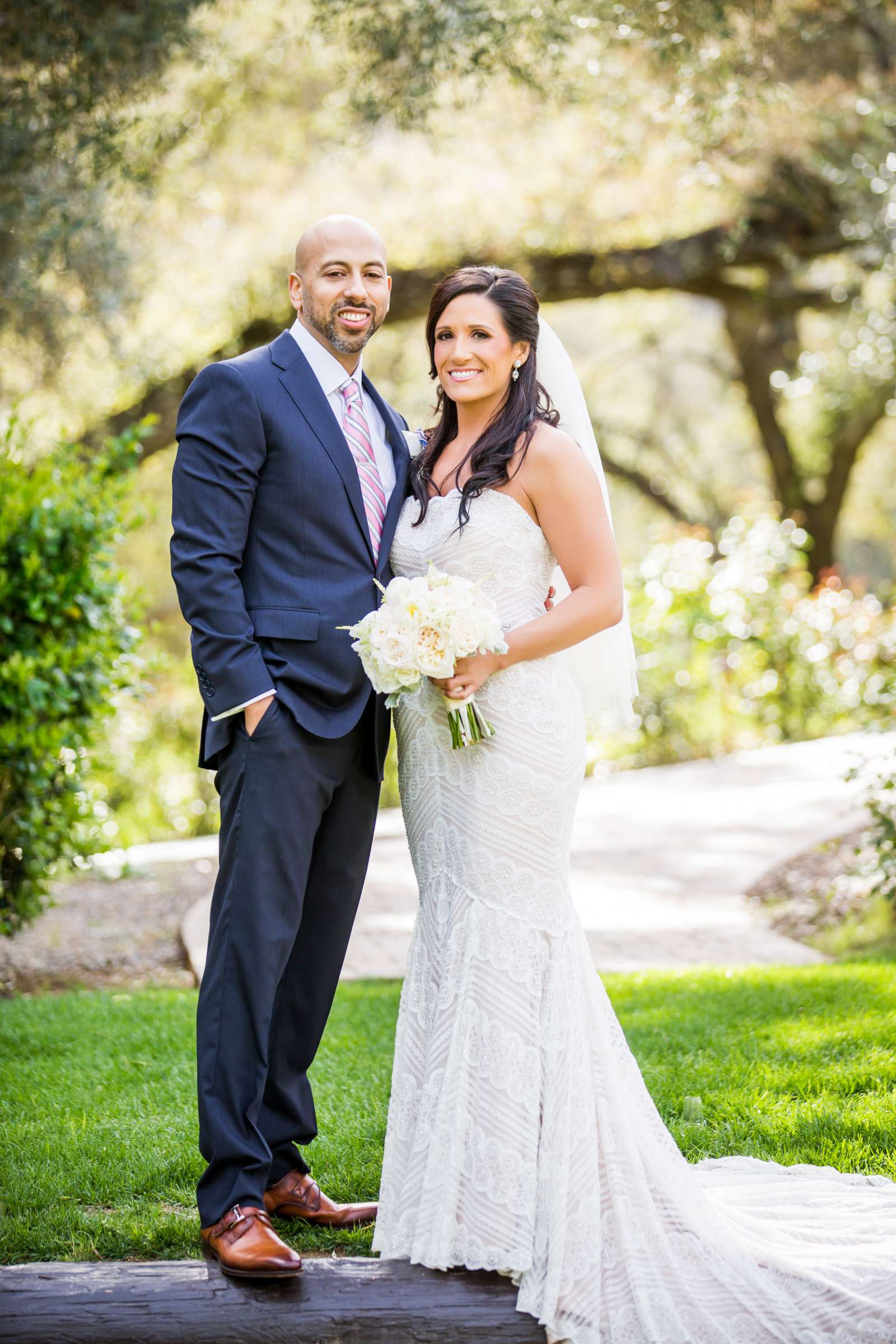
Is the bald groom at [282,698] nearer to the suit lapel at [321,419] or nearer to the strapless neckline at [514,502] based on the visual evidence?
the suit lapel at [321,419]

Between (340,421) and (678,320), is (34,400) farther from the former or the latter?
(678,320)

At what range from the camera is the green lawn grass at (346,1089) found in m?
3.45

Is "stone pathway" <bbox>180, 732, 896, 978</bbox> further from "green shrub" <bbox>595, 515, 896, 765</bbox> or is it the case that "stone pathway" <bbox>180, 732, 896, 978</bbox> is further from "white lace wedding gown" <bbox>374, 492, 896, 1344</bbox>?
"white lace wedding gown" <bbox>374, 492, 896, 1344</bbox>

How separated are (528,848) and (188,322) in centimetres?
913

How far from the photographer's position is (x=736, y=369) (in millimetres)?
17594

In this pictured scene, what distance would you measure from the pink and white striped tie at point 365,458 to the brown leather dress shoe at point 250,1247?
1.61 meters

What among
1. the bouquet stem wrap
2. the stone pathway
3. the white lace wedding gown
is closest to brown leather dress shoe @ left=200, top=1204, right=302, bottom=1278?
the white lace wedding gown

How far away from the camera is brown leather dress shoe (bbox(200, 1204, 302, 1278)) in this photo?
286cm

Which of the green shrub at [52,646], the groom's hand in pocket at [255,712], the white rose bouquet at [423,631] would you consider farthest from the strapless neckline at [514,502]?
Answer: the green shrub at [52,646]

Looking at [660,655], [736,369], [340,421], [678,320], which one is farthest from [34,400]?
[678,320]

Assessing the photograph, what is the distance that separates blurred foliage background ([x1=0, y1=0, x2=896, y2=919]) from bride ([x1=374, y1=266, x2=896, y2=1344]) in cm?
294

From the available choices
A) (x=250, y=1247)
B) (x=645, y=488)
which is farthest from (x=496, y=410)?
(x=645, y=488)

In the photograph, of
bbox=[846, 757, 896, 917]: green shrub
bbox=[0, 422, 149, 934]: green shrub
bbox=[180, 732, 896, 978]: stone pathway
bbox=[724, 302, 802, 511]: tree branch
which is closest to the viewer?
bbox=[0, 422, 149, 934]: green shrub

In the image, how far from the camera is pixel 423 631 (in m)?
2.91
